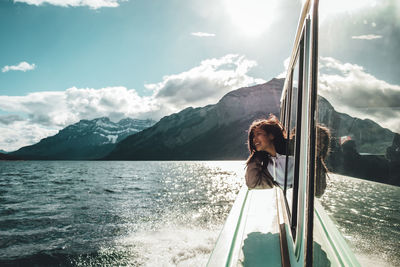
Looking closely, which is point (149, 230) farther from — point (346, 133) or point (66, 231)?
point (346, 133)

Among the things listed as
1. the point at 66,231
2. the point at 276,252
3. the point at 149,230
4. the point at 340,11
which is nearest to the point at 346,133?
the point at 340,11

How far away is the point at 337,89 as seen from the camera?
1.10 meters

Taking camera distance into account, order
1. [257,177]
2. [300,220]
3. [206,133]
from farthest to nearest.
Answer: [206,133], [257,177], [300,220]

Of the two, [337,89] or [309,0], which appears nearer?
[337,89]

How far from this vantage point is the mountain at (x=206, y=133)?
5182 inches

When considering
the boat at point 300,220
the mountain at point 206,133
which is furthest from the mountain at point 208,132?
the boat at point 300,220

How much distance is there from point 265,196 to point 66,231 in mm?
7065

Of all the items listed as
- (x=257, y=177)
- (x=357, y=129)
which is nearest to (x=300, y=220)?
(x=357, y=129)

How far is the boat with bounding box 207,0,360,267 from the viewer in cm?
108

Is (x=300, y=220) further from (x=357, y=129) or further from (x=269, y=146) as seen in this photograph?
(x=269, y=146)

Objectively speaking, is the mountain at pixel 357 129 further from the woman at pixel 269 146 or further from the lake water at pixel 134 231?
the woman at pixel 269 146

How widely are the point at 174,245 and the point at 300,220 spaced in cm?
612

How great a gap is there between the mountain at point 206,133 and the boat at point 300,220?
4494 inches

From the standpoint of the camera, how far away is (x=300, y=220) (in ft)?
3.98
